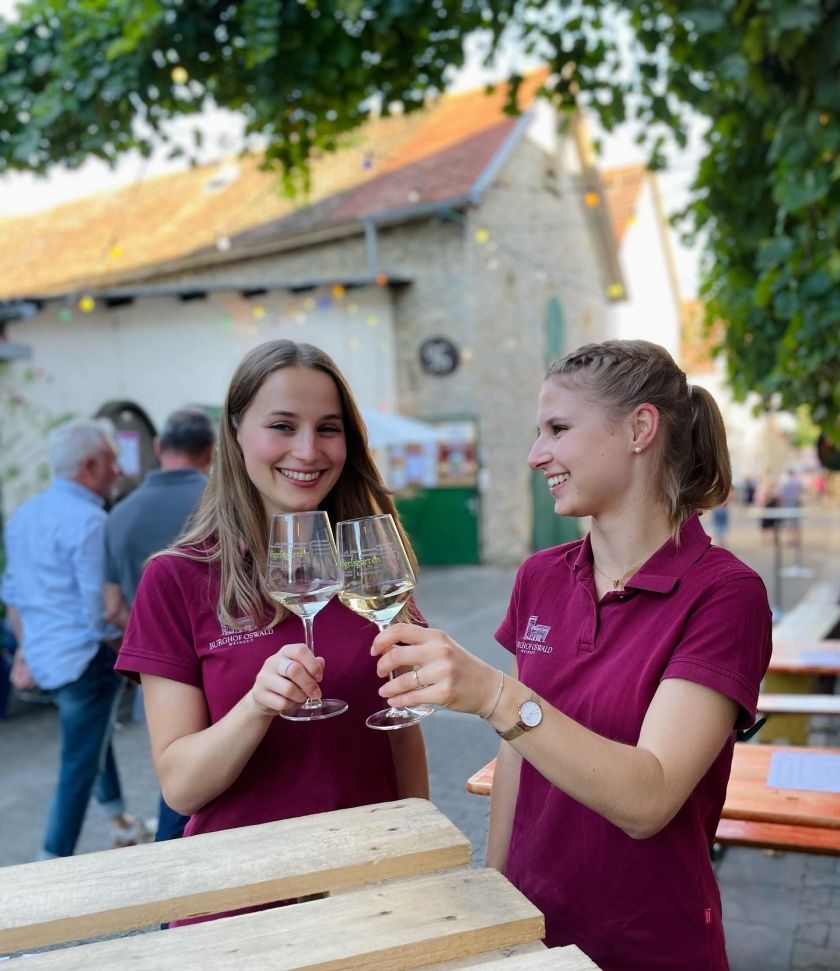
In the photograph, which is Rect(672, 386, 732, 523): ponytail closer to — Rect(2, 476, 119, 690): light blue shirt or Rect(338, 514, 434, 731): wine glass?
Rect(338, 514, 434, 731): wine glass

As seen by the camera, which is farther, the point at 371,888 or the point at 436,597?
the point at 436,597

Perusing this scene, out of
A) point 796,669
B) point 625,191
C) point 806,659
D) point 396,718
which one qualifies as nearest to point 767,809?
point 396,718

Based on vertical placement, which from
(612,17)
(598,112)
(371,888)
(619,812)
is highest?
(612,17)

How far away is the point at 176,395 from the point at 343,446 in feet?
33.1

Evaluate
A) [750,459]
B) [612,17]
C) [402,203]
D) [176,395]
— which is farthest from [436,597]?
[750,459]

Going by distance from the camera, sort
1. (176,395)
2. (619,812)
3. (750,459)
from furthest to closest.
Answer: (750,459), (176,395), (619,812)

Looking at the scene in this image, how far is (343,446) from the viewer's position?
6.53 feet

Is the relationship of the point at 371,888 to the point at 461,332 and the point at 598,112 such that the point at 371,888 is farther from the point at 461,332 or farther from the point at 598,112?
the point at 461,332

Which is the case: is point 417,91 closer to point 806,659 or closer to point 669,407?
point 806,659

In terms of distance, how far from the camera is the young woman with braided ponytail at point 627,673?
4.40 feet

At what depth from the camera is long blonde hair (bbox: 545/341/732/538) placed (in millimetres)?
1641

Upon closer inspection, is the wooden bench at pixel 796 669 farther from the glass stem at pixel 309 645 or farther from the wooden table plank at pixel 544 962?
the wooden table plank at pixel 544 962

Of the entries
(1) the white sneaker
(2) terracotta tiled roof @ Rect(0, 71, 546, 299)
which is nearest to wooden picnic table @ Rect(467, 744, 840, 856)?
(1) the white sneaker

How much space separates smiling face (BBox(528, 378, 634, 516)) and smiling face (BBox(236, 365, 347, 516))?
47 cm
